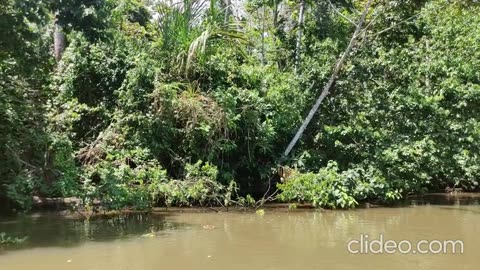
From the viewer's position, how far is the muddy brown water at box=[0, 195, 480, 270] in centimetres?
599

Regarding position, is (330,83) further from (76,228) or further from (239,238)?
(76,228)

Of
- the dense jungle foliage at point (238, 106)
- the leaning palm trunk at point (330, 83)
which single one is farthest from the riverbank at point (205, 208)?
the leaning palm trunk at point (330, 83)

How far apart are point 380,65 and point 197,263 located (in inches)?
295

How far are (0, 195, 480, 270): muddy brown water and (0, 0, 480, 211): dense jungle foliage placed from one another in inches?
23.4

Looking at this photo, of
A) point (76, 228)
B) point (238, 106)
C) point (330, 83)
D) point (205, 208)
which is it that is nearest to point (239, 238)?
point (76, 228)

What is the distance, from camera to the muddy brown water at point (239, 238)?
599 centimetres

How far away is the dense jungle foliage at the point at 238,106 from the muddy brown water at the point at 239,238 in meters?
0.60

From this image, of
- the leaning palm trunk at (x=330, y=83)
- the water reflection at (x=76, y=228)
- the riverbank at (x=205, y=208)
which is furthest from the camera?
the leaning palm trunk at (x=330, y=83)

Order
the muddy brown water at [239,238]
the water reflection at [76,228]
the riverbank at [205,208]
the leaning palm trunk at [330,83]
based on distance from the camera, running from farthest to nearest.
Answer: the leaning palm trunk at [330,83] < the riverbank at [205,208] < the water reflection at [76,228] < the muddy brown water at [239,238]

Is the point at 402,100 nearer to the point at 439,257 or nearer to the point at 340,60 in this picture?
the point at 340,60

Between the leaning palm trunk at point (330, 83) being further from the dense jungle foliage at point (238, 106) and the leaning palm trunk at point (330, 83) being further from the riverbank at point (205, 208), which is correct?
the riverbank at point (205, 208)

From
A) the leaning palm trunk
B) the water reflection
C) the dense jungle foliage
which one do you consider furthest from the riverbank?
the leaning palm trunk

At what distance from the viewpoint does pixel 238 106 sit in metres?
10.8

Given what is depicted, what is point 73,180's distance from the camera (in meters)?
8.59
